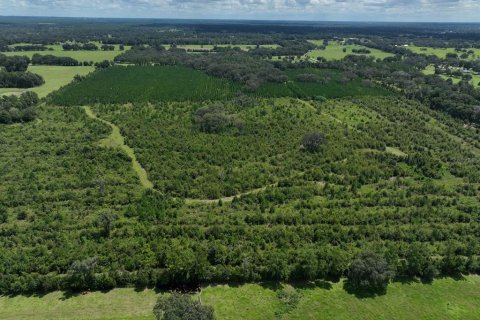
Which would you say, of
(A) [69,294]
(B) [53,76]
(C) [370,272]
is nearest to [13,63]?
(B) [53,76]

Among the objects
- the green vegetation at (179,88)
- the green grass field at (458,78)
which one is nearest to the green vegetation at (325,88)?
the green vegetation at (179,88)

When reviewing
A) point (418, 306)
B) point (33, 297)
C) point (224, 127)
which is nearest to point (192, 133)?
point (224, 127)

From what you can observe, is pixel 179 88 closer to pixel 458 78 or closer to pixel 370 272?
pixel 370 272

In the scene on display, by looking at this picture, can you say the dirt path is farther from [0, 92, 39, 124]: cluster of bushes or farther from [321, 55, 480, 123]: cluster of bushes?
[321, 55, 480, 123]: cluster of bushes

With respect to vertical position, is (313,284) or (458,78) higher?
(458,78)

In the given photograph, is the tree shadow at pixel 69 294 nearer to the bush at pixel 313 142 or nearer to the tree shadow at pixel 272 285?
the tree shadow at pixel 272 285
